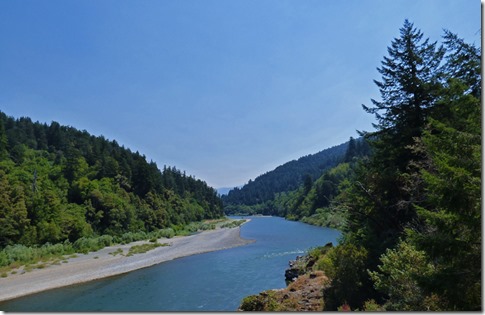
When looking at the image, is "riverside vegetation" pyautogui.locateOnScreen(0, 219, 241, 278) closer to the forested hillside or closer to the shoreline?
the shoreline

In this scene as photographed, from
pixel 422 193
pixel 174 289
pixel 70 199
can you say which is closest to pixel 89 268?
pixel 174 289

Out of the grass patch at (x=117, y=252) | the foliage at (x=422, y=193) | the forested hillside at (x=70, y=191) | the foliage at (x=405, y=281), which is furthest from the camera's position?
the grass patch at (x=117, y=252)

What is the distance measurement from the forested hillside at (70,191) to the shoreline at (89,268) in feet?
17.5

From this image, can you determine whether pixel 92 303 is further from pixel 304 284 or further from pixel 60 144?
pixel 60 144

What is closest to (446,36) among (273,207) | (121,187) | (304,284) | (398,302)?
(398,302)

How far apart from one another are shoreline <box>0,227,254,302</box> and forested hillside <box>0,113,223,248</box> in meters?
5.34

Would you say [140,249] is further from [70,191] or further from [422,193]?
[422,193]

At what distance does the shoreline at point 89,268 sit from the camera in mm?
19617

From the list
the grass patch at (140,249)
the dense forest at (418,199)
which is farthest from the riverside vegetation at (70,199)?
the dense forest at (418,199)

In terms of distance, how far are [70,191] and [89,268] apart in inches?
856

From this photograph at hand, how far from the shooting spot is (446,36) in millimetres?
9438

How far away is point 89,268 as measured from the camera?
983 inches

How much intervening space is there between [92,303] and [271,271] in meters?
11.7

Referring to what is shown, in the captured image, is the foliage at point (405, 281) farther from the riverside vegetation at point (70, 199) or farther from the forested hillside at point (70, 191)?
the forested hillside at point (70, 191)
